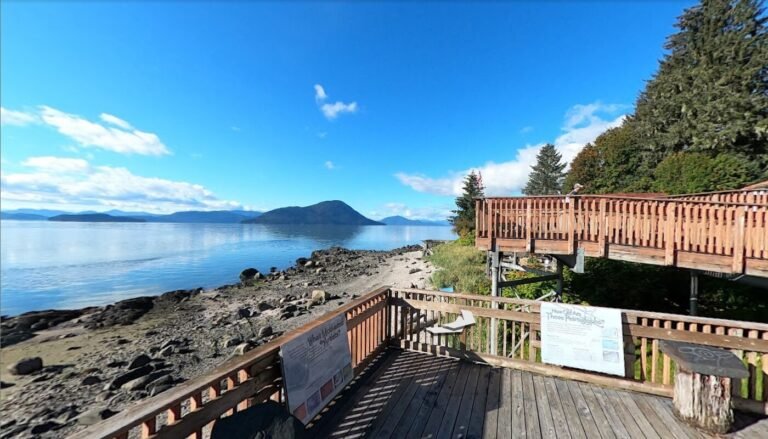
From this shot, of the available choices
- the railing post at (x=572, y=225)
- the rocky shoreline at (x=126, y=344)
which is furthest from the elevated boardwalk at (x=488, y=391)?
the rocky shoreline at (x=126, y=344)

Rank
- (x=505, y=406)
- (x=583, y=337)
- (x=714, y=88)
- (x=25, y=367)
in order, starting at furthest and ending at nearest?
(x=714, y=88) → (x=25, y=367) → (x=583, y=337) → (x=505, y=406)

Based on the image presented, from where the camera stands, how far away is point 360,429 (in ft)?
10.5

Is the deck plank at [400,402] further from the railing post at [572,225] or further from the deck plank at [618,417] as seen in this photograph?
the railing post at [572,225]

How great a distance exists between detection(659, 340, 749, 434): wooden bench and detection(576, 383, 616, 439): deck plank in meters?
0.81

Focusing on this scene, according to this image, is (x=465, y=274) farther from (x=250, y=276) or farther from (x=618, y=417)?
(x=250, y=276)

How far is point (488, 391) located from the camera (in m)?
3.87

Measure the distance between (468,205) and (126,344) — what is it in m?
25.9

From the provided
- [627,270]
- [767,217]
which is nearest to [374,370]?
[767,217]

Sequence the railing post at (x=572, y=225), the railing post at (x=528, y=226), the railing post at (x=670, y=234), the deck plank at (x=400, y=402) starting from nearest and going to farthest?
1. the deck plank at (x=400, y=402)
2. the railing post at (x=670, y=234)
3. the railing post at (x=572, y=225)
4. the railing post at (x=528, y=226)

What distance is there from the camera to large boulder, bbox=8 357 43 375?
9.21 meters

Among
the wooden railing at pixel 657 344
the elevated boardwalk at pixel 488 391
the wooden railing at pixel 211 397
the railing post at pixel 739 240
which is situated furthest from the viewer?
the railing post at pixel 739 240

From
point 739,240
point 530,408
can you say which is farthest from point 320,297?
point 739,240

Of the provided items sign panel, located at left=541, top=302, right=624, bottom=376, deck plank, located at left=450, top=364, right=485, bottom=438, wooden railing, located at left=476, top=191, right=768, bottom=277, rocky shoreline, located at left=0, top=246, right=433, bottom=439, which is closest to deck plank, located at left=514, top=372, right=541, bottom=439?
sign panel, located at left=541, top=302, right=624, bottom=376

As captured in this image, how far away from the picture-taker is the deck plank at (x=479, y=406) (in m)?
3.13
